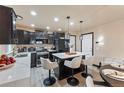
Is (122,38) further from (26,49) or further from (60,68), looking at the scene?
(26,49)

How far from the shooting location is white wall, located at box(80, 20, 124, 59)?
3.83 meters

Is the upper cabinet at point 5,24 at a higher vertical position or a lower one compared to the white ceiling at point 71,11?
lower

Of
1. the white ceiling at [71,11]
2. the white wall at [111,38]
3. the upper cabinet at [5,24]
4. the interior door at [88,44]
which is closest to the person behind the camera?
the upper cabinet at [5,24]

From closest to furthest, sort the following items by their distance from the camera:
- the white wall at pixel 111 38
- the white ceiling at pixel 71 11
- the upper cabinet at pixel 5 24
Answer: the upper cabinet at pixel 5 24 → the white ceiling at pixel 71 11 → the white wall at pixel 111 38

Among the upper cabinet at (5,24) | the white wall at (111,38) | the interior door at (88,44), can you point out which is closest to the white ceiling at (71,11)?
the upper cabinet at (5,24)

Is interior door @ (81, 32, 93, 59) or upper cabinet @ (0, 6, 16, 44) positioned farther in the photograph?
interior door @ (81, 32, 93, 59)

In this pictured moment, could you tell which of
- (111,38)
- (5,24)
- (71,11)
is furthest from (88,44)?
(5,24)

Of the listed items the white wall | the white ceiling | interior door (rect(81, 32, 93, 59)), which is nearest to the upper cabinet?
the white ceiling

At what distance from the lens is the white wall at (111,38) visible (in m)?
3.83

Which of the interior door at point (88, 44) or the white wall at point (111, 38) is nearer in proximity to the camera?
the white wall at point (111, 38)

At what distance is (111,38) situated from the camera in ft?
14.1

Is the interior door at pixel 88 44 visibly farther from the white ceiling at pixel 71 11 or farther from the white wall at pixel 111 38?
the white ceiling at pixel 71 11

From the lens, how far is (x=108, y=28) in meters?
4.41

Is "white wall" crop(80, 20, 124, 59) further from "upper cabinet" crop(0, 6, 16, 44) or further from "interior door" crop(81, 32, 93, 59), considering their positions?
"upper cabinet" crop(0, 6, 16, 44)
